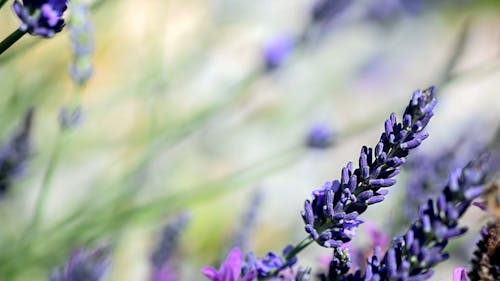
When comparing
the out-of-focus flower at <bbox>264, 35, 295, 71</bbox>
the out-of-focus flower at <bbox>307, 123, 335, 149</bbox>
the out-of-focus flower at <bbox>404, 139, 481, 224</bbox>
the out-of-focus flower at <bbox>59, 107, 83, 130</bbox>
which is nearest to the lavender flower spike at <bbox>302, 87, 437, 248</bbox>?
the out-of-focus flower at <bbox>404, 139, 481, 224</bbox>

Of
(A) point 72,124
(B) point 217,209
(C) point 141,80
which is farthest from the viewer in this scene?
(B) point 217,209

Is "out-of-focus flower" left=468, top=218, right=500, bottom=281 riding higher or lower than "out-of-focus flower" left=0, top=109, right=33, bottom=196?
lower

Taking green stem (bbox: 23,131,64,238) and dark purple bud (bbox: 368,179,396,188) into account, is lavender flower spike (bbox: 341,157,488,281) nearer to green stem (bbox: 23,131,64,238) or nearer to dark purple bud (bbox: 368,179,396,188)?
dark purple bud (bbox: 368,179,396,188)

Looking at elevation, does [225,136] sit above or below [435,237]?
above

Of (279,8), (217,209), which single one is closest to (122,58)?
(217,209)

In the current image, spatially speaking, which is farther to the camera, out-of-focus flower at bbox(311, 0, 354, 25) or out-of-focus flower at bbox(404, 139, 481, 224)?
out-of-focus flower at bbox(311, 0, 354, 25)

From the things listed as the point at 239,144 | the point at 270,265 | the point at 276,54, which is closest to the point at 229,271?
the point at 270,265

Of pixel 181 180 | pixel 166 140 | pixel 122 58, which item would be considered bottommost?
pixel 166 140

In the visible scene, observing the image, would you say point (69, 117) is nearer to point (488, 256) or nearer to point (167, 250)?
point (167, 250)

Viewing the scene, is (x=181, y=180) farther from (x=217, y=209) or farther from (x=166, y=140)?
(x=166, y=140)
